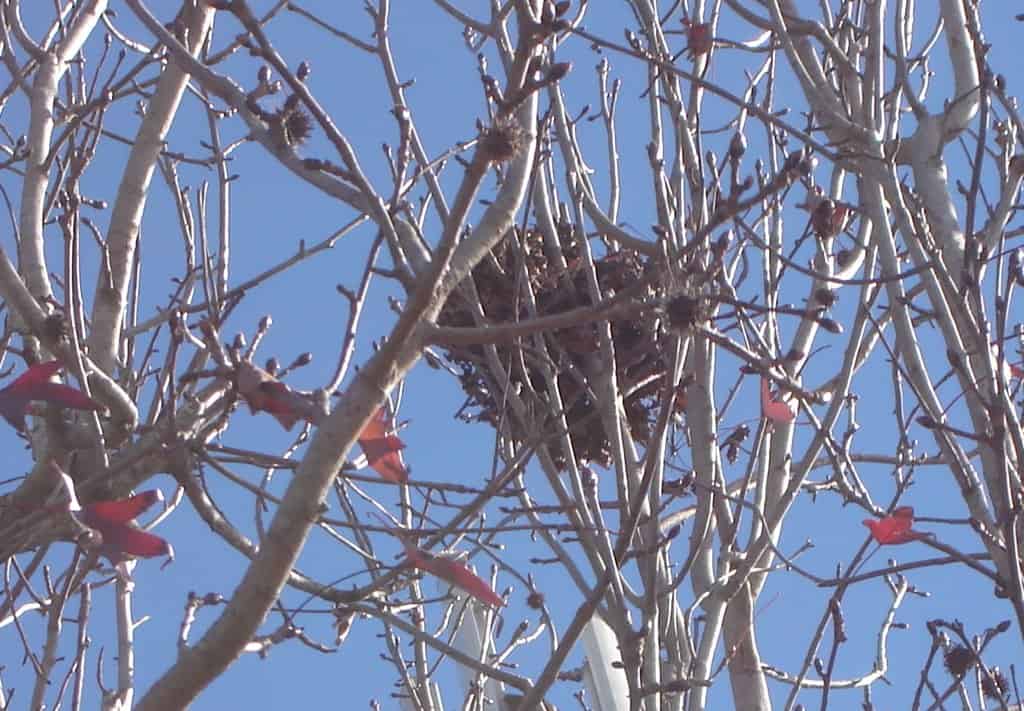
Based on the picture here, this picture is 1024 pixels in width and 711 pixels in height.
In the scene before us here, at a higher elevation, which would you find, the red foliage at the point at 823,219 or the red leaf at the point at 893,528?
the red foliage at the point at 823,219

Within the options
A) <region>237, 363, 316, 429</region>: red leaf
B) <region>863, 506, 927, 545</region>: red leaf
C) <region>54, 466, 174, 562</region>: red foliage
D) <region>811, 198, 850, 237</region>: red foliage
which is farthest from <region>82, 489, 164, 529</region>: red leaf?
<region>811, 198, 850, 237</region>: red foliage

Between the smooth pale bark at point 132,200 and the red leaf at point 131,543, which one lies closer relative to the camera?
the red leaf at point 131,543

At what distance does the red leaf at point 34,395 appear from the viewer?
6.33 feet

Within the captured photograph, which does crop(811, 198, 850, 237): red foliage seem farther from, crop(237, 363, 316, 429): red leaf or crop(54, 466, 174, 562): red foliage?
crop(54, 466, 174, 562): red foliage

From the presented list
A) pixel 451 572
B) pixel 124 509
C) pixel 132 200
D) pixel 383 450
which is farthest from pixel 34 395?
pixel 132 200

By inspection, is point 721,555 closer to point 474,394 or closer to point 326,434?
point 474,394

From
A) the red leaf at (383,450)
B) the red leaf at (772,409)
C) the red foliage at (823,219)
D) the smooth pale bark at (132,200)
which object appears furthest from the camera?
the smooth pale bark at (132,200)

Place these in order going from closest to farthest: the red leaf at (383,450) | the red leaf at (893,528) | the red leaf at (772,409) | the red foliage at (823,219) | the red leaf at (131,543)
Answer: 1. the red leaf at (131,543)
2. the red leaf at (383,450)
3. the red leaf at (893,528)
4. the red foliage at (823,219)
5. the red leaf at (772,409)

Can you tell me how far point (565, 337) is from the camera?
9.71 ft

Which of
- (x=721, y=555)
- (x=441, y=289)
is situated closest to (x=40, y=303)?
(x=441, y=289)

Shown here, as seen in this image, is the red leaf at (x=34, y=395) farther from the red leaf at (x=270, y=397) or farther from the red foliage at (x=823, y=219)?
the red foliage at (x=823, y=219)

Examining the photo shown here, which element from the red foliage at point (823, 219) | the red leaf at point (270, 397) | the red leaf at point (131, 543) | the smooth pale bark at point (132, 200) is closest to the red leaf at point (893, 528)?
the red foliage at point (823, 219)

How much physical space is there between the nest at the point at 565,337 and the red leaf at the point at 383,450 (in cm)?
105

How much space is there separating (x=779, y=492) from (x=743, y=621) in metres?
0.37
